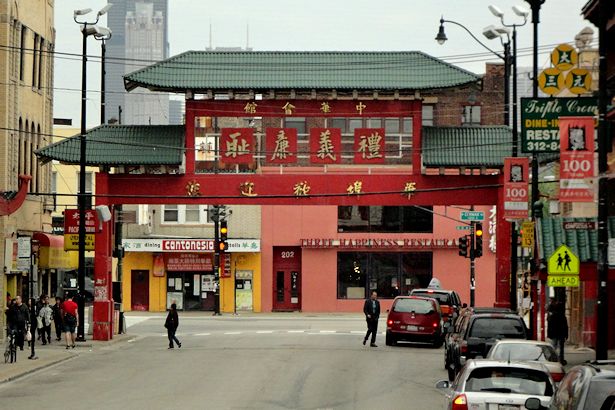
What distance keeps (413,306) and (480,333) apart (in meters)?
12.7

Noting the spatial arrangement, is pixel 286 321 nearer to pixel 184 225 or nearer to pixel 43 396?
pixel 184 225

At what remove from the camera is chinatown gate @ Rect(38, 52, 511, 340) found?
141ft

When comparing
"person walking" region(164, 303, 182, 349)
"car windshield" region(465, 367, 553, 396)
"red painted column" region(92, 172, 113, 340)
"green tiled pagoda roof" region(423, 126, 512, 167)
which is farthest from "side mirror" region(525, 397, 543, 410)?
"red painted column" region(92, 172, 113, 340)

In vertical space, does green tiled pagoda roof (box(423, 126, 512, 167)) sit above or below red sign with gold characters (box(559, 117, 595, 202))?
above

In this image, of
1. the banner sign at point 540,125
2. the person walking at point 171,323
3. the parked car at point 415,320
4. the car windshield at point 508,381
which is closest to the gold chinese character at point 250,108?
the person walking at point 171,323

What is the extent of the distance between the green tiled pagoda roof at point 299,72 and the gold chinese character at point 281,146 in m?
1.71

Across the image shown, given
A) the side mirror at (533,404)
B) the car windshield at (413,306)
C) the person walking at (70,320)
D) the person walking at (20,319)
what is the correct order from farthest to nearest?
1. the car windshield at (413,306)
2. the person walking at (70,320)
3. the person walking at (20,319)
4. the side mirror at (533,404)

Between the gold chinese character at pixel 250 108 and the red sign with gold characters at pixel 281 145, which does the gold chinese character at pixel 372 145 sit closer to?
the red sign with gold characters at pixel 281 145

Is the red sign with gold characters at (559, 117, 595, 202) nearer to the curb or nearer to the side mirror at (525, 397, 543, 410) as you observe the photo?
the side mirror at (525, 397, 543, 410)

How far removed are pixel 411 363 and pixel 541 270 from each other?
14.7 feet

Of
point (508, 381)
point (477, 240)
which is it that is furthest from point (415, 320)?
point (508, 381)

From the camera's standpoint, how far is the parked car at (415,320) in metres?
41.5

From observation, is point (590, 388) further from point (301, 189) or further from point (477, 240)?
point (477, 240)

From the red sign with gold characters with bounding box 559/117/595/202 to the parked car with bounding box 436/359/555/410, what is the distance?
1082 cm
